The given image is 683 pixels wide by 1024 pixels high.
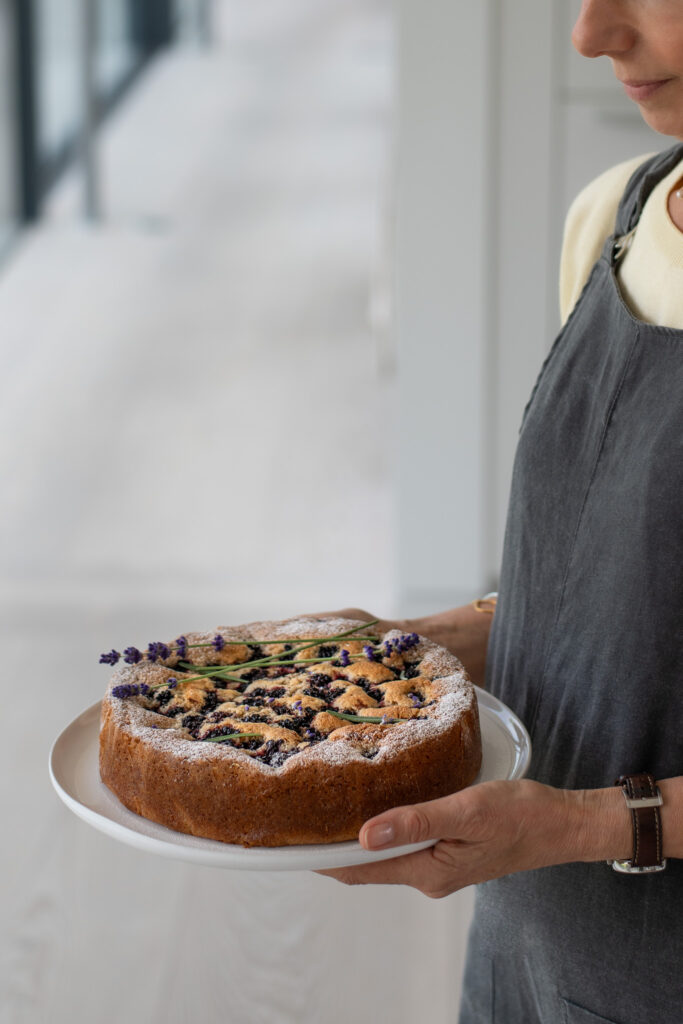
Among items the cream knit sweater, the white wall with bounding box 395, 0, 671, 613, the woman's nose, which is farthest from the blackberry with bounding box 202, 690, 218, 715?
the white wall with bounding box 395, 0, 671, 613

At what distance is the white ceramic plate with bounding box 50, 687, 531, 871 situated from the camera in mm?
860

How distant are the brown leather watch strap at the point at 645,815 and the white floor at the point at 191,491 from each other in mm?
1263

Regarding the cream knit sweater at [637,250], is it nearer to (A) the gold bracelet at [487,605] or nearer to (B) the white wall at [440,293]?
(A) the gold bracelet at [487,605]

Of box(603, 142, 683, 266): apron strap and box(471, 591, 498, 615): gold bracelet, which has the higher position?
box(603, 142, 683, 266): apron strap

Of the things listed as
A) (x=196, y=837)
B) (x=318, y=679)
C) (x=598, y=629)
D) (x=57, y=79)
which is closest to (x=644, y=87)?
(x=598, y=629)

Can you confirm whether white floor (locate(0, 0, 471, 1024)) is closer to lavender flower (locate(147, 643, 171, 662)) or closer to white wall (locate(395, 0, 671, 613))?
white wall (locate(395, 0, 671, 613))

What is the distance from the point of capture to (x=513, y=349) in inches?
119

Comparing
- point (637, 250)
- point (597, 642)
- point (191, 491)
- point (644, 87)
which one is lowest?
point (191, 491)

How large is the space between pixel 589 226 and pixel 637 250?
101 millimetres

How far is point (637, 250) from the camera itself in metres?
1.02

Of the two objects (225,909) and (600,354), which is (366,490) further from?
(600,354)

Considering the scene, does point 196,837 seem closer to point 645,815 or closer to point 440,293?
point 645,815

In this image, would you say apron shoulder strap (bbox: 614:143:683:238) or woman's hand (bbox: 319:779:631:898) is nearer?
woman's hand (bbox: 319:779:631:898)

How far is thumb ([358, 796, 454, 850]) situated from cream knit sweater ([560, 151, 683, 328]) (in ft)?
1.35
